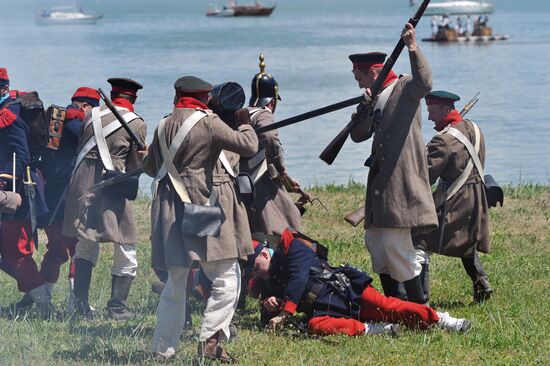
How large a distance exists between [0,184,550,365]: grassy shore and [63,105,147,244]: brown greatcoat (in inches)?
25.7

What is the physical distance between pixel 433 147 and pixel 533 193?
5369 mm

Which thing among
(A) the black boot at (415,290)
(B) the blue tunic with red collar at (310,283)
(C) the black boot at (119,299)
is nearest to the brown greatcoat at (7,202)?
(C) the black boot at (119,299)

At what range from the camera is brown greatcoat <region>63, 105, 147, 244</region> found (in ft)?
29.3

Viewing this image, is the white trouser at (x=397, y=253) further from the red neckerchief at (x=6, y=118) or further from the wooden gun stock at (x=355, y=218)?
the red neckerchief at (x=6, y=118)

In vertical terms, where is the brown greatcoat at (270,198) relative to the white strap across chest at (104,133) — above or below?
below

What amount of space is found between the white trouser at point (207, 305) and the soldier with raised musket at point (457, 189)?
6.18ft

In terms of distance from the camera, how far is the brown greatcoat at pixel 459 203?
8.95m

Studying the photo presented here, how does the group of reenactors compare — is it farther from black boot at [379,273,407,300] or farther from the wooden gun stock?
the wooden gun stock

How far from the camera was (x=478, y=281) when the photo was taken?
30.1ft

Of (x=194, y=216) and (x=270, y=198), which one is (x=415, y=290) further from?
(x=194, y=216)

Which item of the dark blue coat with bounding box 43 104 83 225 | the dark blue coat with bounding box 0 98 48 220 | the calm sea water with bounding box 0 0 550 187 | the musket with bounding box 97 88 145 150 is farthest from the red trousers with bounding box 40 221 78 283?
the calm sea water with bounding box 0 0 550 187

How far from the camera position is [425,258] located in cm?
892

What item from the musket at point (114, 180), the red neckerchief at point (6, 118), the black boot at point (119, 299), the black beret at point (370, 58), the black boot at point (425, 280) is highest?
the black beret at point (370, 58)

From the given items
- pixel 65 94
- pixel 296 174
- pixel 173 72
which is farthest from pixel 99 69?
pixel 296 174
